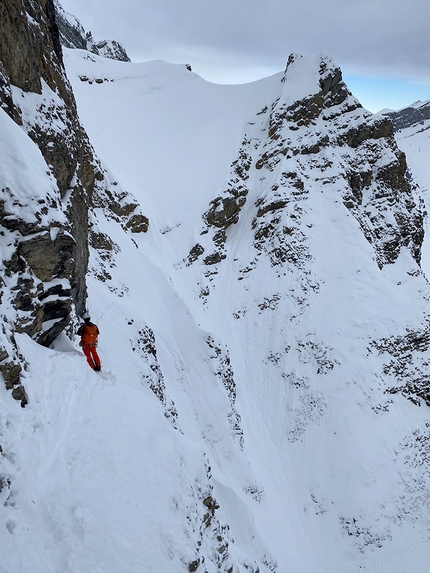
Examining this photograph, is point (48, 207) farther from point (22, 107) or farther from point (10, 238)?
point (22, 107)

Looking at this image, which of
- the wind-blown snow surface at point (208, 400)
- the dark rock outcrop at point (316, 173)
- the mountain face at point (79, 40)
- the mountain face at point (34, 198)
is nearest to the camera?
the wind-blown snow surface at point (208, 400)

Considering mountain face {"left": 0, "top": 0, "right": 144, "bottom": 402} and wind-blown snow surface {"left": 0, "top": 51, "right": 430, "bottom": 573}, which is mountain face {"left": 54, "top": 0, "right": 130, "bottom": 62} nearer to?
wind-blown snow surface {"left": 0, "top": 51, "right": 430, "bottom": 573}

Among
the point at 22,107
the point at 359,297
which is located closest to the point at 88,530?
the point at 22,107

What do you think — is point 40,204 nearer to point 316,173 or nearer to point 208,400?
point 208,400

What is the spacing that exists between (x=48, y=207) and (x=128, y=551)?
322 inches

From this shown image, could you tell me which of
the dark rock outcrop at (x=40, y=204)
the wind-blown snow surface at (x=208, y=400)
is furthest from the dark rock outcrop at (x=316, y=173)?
the dark rock outcrop at (x=40, y=204)

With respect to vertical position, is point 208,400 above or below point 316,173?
below

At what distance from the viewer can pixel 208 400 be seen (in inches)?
899

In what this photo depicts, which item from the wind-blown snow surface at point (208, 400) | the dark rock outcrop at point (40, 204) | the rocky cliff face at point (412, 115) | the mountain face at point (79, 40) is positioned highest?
the mountain face at point (79, 40)

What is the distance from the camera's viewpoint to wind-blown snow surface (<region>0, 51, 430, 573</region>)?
277 inches

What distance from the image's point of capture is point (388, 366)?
28.7 m

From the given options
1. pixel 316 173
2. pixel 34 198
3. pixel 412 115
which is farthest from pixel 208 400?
pixel 412 115

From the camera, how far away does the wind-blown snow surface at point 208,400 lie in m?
7.05

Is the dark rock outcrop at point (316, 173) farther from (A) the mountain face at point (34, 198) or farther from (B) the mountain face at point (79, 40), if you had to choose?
(B) the mountain face at point (79, 40)
